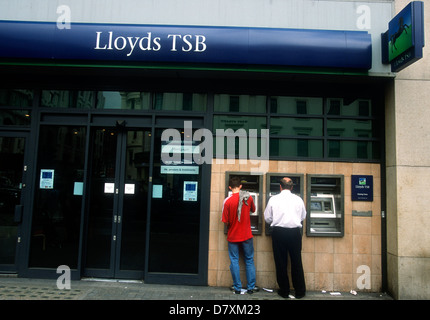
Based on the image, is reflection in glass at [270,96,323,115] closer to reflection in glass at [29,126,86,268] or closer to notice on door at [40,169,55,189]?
reflection in glass at [29,126,86,268]

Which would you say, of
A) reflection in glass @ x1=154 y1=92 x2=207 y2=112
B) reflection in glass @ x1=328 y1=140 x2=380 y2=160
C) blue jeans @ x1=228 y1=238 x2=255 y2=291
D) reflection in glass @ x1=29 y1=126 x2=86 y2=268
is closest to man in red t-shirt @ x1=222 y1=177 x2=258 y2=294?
blue jeans @ x1=228 y1=238 x2=255 y2=291

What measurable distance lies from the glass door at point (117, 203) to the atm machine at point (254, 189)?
159cm

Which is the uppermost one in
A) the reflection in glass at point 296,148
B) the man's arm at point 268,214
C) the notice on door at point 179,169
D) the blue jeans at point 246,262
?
the reflection in glass at point 296,148

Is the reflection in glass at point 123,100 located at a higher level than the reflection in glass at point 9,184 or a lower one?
higher

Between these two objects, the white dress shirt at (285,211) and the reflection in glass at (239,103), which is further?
the reflection in glass at (239,103)

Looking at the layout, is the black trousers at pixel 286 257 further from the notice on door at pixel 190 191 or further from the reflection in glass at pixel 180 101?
the reflection in glass at pixel 180 101

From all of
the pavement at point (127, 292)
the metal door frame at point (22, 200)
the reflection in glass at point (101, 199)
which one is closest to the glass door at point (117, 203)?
the reflection in glass at point (101, 199)

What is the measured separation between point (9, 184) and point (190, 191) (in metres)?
3.38

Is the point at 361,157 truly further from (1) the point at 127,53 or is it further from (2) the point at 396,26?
(1) the point at 127,53

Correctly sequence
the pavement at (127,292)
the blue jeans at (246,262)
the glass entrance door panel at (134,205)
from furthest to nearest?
the glass entrance door panel at (134,205) → the blue jeans at (246,262) → the pavement at (127,292)

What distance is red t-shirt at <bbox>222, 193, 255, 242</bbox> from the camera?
5.23 metres

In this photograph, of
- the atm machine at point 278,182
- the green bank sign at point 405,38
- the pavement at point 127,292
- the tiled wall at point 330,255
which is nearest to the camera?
the green bank sign at point 405,38

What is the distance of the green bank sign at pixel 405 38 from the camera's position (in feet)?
15.1

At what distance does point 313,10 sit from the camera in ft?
18.5
